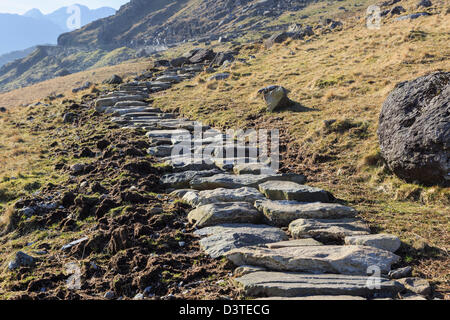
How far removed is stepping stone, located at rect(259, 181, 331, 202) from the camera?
8.17 metres

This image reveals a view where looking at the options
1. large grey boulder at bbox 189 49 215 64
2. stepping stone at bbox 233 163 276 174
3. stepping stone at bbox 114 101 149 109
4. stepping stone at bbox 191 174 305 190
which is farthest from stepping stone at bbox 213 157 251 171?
large grey boulder at bbox 189 49 215 64

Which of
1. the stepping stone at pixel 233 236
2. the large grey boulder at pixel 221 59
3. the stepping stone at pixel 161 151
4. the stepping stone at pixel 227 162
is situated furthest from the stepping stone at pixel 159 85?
the stepping stone at pixel 233 236

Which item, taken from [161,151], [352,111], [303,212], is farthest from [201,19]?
[303,212]

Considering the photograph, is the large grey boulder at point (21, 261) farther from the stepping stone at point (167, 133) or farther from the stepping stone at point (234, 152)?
the stepping stone at point (167, 133)

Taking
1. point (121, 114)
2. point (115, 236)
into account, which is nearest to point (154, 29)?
point (121, 114)

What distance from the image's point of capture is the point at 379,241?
20.4 feet

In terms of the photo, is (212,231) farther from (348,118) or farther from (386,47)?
(386,47)

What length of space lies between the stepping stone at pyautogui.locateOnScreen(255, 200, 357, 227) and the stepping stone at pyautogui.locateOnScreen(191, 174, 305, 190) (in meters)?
1.63

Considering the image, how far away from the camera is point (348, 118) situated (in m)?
12.5

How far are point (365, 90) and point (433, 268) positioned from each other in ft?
36.8

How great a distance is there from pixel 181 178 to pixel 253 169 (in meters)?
2.21

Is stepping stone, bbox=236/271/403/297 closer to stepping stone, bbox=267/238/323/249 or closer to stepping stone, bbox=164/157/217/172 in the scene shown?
stepping stone, bbox=267/238/323/249

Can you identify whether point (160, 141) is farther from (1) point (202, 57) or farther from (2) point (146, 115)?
(1) point (202, 57)
